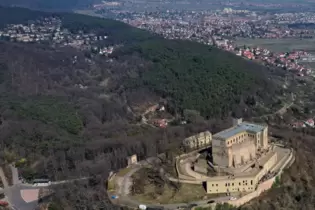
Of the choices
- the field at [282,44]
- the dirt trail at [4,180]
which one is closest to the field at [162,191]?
the dirt trail at [4,180]

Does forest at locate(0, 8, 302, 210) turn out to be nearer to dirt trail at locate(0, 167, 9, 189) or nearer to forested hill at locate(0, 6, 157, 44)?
dirt trail at locate(0, 167, 9, 189)

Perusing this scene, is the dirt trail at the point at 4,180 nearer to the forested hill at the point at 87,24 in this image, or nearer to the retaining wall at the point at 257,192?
the retaining wall at the point at 257,192

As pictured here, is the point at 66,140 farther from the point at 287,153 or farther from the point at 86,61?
the point at 86,61

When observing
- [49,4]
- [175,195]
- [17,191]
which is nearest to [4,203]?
[17,191]

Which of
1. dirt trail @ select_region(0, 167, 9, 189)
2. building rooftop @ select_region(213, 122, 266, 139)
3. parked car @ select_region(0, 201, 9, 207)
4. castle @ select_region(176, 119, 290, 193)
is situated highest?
building rooftop @ select_region(213, 122, 266, 139)

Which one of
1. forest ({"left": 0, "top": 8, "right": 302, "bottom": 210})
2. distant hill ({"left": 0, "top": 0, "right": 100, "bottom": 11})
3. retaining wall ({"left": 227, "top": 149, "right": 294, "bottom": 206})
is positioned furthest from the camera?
distant hill ({"left": 0, "top": 0, "right": 100, "bottom": 11})

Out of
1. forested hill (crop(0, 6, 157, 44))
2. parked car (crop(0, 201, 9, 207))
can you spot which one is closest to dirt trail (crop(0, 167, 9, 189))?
parked car (crop(0, 201, 9, 207))

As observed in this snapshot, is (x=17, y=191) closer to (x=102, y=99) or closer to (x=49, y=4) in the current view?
(x=102, y=99)
